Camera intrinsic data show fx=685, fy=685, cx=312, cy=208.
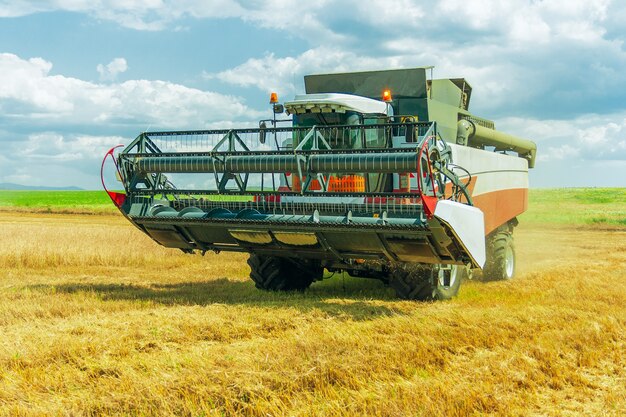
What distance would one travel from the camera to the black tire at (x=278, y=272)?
810 centimetres

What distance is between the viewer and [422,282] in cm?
726

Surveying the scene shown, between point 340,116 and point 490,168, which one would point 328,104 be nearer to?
point 340,116

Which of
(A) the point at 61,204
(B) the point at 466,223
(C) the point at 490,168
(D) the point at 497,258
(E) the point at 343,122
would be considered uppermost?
(E) the point at 343,122

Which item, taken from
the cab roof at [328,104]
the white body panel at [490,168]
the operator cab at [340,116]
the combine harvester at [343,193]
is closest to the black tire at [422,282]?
the combine harvester at [343,193]

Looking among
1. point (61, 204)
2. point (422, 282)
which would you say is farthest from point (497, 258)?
point (61, 204)

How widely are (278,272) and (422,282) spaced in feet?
5.85

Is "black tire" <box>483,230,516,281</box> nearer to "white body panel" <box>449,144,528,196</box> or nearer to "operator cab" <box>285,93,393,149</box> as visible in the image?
"white body panel" <box>449,144,528,196</box>

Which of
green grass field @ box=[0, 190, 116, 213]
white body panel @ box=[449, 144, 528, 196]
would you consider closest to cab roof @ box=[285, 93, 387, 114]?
white body panel @ box=[449, 144, 528, 196]

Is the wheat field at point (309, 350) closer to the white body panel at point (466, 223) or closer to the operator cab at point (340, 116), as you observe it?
the white body panel at point (466, 223)

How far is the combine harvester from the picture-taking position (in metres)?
6.22

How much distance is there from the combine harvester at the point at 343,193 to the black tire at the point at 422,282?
0.04 feet

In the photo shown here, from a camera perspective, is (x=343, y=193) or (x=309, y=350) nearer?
(x=309, y=350)

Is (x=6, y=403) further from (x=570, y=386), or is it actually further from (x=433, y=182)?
(x=433, y=182)

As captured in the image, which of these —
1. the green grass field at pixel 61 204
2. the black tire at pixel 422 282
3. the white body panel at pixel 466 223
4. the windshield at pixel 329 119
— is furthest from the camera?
the green grass field at pixel 61 204
